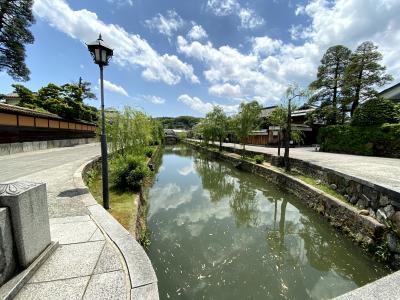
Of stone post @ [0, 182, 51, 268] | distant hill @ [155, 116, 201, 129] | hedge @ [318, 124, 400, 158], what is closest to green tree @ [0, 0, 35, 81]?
stone post @ [0, 182, 51, 268]

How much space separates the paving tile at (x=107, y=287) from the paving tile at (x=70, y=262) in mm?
208

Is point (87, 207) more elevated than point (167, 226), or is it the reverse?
point (87, 207)

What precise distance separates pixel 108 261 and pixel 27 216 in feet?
3.57

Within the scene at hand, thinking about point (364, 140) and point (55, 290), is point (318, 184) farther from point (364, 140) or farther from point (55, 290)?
point (55, 290)

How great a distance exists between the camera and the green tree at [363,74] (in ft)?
60.1

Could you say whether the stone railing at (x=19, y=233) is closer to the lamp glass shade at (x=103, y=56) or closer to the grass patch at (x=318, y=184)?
the lamp glass shade at (x=103, y=56)

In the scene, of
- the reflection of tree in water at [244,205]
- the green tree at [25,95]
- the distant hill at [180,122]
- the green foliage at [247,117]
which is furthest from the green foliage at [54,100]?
the distant hill at [180,122]

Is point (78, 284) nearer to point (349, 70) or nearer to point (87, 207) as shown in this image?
point (87, 207)

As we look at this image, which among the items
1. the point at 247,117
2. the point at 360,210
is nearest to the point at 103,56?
the point at 360,210

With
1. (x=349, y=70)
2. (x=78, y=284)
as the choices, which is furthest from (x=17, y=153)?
(x=349, y=70)

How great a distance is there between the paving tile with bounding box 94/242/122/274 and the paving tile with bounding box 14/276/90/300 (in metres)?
0.23

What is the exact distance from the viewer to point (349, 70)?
19203mm

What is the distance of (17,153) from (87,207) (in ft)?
45.8

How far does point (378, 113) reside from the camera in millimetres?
14375
